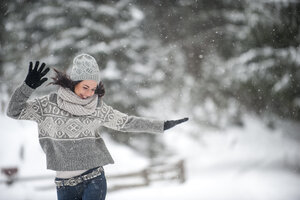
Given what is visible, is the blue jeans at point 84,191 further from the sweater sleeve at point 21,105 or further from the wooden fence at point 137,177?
the wooden fence at point 137,177

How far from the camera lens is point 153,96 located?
8766 mm

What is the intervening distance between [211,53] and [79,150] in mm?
8575

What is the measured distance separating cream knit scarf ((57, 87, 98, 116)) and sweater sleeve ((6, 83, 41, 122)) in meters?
0.20

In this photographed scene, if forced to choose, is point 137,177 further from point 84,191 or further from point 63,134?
point 63,134

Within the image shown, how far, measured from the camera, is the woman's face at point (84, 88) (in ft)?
7.14

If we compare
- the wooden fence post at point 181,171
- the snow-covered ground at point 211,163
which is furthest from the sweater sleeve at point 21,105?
the wooden fence post at point 181,171

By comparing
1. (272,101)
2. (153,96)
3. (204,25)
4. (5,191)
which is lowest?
(5,191)

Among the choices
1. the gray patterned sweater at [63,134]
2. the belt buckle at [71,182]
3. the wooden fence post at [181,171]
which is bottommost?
the wooden fence post at [181,171]

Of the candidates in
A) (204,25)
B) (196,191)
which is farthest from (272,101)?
(196,191)

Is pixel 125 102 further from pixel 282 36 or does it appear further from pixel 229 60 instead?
pixel 282 36

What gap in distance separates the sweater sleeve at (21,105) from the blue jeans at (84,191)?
1.77ft

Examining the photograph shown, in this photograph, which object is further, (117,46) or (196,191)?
(117,46)

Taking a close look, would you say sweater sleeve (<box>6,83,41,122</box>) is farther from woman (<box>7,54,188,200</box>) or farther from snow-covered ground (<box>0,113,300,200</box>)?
snow-covered ground (<box>0,113,300,200</box>)

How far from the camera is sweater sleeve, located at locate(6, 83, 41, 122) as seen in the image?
6.29 ft
